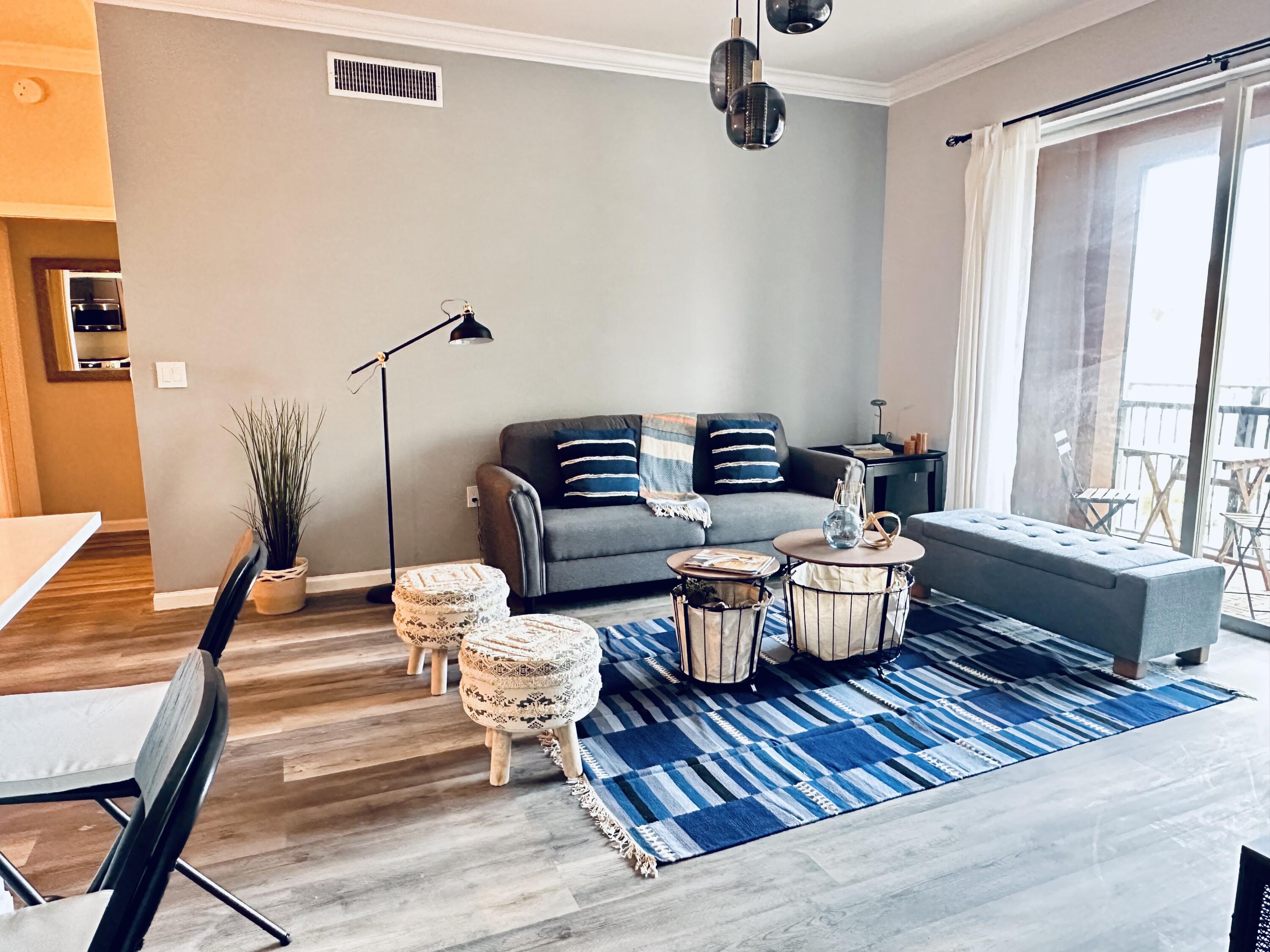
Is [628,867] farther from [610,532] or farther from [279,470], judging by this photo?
[279,470]

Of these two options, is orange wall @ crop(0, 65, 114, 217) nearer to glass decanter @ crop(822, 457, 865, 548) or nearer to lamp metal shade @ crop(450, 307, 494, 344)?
lamp metal shade @ crop(450, 307, 494, 344)

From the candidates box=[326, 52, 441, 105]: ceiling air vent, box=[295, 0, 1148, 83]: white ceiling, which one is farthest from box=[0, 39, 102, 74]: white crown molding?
box=[295, 0, 1148, 83]: white ceiling

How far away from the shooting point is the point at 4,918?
98 cm

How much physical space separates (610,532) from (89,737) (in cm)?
252

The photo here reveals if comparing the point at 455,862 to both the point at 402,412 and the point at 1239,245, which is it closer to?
the point at 402,412

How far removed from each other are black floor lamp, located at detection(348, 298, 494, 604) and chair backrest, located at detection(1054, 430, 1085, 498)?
3.13 m

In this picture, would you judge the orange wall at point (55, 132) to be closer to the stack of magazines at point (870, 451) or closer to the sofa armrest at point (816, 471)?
the sofa armrest at point (816, 471)

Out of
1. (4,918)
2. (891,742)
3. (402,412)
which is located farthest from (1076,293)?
(4,918)

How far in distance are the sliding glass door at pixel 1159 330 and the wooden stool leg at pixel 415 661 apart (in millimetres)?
3466

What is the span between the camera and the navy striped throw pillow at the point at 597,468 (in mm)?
4035

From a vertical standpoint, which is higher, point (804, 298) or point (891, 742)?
point (804, 298)

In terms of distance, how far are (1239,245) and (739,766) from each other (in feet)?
10.5

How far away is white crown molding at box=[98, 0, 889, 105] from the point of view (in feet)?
12.0

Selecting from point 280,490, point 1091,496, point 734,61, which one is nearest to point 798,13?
point 734,61
